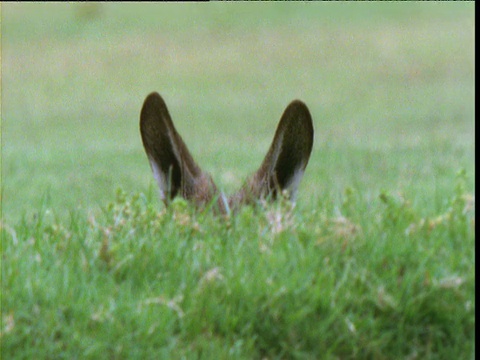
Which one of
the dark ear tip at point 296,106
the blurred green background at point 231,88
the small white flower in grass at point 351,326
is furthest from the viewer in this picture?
the blurred green background at point 231,88

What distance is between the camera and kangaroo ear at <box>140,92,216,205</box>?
5.39m

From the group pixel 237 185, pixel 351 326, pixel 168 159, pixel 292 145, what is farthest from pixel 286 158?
pixel 237 185

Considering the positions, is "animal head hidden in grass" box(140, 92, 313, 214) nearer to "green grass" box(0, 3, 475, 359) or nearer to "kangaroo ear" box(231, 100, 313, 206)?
"kangaroo ear" box(231, 100, 313, 206)

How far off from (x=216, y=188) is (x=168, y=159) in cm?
31

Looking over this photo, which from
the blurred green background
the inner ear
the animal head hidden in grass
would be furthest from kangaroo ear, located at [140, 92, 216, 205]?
the blurred green background

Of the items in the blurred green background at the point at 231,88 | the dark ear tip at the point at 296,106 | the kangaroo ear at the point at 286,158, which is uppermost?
the dark ear tip at the point at 296,106

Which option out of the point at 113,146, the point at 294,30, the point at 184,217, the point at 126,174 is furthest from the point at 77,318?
the point at 294,30

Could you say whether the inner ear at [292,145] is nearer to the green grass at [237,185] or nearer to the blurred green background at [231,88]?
the green grass at [237,185]

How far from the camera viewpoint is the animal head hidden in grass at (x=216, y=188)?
5.35 m

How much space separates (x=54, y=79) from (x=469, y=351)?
49.3 feet

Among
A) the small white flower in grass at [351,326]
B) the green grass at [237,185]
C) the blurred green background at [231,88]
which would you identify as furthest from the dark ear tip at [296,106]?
the blurred green background at [231,88]

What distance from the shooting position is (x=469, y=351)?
409 cm

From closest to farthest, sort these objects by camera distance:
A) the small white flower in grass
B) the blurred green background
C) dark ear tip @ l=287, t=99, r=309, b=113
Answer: the small white flower in grass < dark ear tip @ l=287, t=99, r=309, b=113 < the blurred green background

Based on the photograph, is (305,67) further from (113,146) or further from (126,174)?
(126,174)
